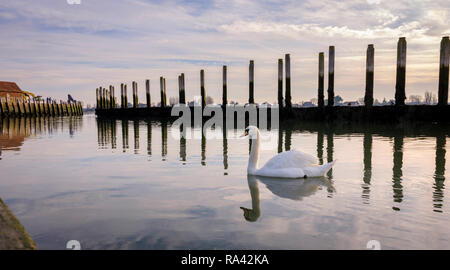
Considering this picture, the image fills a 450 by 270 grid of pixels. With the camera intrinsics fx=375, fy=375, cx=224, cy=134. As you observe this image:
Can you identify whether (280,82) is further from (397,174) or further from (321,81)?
(397,174)

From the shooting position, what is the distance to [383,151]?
444 inches

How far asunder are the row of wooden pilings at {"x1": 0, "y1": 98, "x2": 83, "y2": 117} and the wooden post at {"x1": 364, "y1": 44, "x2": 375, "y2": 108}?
51987 millimetres

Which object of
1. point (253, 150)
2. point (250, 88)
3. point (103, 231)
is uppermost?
point (250, 88)

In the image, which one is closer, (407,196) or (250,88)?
(407,196)

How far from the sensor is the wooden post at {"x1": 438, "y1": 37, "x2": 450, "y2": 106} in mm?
19391

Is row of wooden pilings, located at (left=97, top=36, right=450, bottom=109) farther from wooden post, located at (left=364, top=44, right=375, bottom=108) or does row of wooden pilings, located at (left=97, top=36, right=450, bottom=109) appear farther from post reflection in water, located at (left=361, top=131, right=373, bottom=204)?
post reflection in water, located at (left=361, top=131, right=373, bottom=204)

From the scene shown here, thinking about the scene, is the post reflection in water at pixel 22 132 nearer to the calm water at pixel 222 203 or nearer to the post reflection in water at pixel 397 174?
the calm water at pixel 222 203

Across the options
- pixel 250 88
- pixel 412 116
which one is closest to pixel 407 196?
pixel 412 116

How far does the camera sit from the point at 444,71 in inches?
772

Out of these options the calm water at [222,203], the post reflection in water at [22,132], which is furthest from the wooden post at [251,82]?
the calm water at [222,203]

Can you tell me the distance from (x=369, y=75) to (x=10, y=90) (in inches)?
2957

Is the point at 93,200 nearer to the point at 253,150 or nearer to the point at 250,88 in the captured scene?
the point at 253,150

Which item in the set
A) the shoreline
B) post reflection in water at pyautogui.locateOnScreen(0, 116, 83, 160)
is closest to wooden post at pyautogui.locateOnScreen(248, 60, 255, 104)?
post reflection in water at pyautogui.locateOnScreen(0, 116, 83, 160)

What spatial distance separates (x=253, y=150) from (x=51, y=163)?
5403 millimetres
